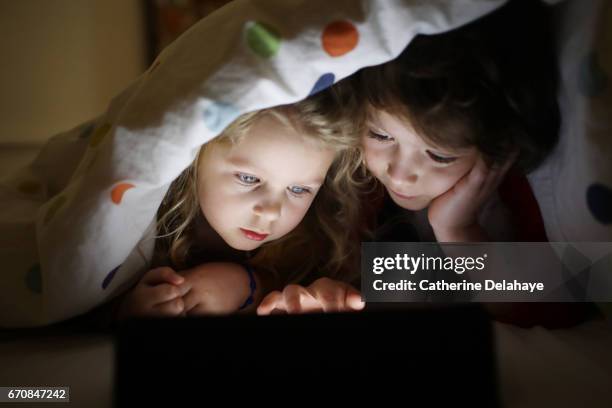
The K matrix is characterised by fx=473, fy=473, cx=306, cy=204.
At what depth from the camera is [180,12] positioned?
2.46 feet

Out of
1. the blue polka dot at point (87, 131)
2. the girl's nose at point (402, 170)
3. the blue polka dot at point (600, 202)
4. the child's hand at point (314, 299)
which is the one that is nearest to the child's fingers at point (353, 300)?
the child's hand at point (314, 299)

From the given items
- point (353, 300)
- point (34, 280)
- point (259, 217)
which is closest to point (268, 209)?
point (259, 217)

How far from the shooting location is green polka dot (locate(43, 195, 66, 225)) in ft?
1.41

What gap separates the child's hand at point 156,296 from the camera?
44 centimetres

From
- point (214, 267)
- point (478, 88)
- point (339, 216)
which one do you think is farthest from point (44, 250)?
point (478, 88)

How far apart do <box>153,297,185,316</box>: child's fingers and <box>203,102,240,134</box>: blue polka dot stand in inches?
6.9

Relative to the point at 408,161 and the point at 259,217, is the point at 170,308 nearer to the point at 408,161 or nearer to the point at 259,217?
the point at 259,217

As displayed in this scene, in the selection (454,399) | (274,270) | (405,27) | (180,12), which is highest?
(180,12)

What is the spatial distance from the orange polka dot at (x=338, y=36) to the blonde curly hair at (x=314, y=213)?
0.20 ft

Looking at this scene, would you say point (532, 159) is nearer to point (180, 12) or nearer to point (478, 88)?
point (478, 88)

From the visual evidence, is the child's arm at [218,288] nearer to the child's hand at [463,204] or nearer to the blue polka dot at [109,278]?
the blue polka dot at [109,278]

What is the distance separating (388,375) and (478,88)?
0.79ft

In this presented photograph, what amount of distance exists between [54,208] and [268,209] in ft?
0.65

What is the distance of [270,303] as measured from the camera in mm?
450
